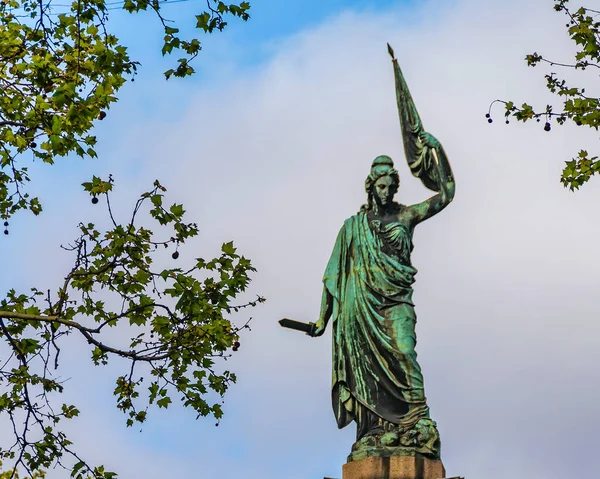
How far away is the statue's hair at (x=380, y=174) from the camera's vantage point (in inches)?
523

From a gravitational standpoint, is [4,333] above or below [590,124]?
below

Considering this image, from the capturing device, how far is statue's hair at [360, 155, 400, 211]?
13.3m

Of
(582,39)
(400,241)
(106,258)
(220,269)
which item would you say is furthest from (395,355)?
(582,39)

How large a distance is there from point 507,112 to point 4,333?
615 cm

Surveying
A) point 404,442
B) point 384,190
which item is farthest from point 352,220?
point 404,442

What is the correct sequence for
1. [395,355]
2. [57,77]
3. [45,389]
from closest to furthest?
[395,355]
[57,77]
[45,389]

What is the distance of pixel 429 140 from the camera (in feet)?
43.6

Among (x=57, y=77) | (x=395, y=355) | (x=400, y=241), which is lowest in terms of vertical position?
(x=395, y=355)

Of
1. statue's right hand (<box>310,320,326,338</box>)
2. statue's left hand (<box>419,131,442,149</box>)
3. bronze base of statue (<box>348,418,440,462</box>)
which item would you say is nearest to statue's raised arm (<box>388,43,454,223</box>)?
statue's left hand (<box>419,131,442,149</box>)

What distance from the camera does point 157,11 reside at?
13.0m

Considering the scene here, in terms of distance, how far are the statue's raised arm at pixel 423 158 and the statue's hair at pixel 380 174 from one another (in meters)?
0.18

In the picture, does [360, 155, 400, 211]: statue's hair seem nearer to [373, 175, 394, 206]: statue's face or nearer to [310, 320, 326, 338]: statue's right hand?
[373, 175, 394, 206]: statue's face

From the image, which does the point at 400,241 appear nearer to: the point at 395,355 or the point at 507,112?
the point at 395,355

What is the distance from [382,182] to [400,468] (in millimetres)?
2936
